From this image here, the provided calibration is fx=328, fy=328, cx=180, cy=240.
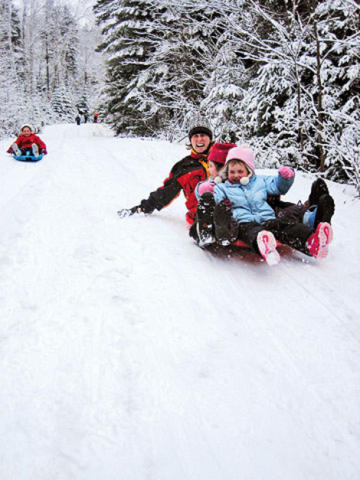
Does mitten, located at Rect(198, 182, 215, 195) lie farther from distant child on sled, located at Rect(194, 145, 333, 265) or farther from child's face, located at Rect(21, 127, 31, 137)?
child's face, located at Rect(21, 127, 31, 137)

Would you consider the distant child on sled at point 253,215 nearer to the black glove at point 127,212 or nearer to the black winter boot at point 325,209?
the black winter boot at point 325,209

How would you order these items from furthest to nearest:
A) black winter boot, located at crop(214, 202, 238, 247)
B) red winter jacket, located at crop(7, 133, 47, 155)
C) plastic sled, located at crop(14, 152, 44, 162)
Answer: red winter jacket, located at crop(7, 133, 47, 155)
plastic sled, located at crop(14, 152, 44, 162)
black winter boot, located at crop(214, 202, 238, 247)

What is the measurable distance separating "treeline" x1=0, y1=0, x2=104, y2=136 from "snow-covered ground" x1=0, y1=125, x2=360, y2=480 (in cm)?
1594

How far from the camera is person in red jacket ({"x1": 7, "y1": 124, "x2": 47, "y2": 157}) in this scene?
274 inches

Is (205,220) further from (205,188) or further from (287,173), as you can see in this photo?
(287,173)

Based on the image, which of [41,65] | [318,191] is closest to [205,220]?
[318,191]

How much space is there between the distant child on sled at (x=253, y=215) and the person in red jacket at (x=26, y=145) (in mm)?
5499

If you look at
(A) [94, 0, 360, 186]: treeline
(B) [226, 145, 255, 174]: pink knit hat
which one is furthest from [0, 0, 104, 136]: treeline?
(B) [226, 145, 255, 174]: pink knit hat

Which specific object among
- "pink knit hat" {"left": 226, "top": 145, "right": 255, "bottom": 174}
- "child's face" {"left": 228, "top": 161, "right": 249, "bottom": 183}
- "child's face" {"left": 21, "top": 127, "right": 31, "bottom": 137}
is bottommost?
"child's face" {"left": 21, "top": 127, "right": 31, "bottom": 137}

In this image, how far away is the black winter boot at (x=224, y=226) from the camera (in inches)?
91.7

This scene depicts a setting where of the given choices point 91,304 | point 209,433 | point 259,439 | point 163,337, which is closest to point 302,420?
point 259,439

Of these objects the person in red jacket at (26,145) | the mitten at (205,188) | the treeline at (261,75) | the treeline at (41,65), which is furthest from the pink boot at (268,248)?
the treeline at (41,65)

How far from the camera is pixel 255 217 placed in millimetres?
2652

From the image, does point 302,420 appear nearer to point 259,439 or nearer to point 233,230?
point 259,439
